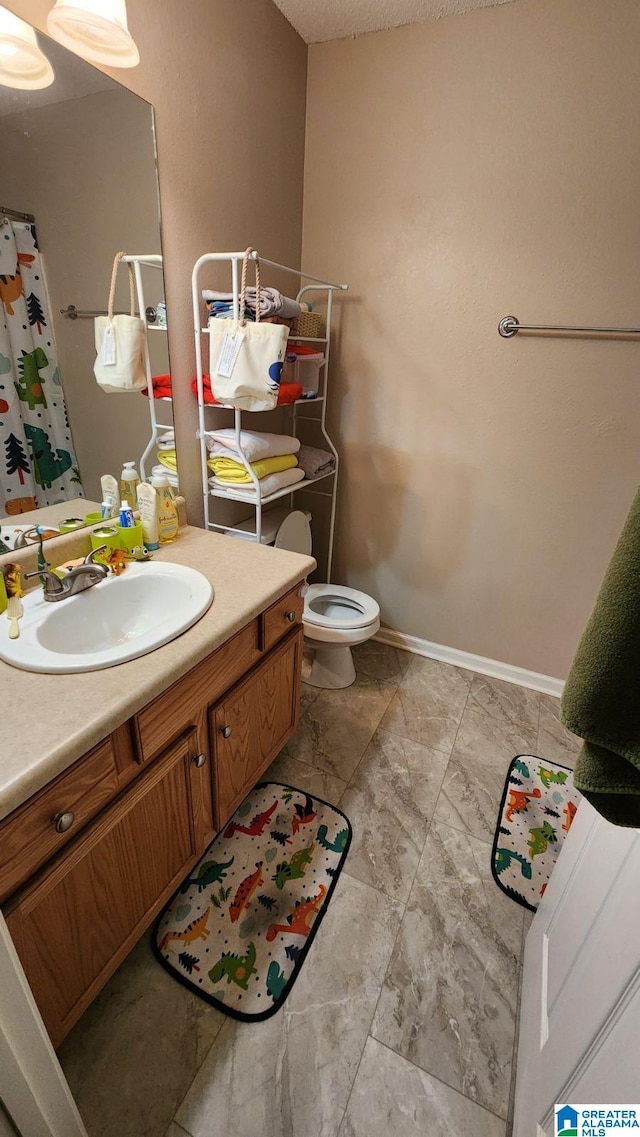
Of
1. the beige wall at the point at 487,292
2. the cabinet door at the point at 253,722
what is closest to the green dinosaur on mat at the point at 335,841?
the cabinet door at the point at 253,722

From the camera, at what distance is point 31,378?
1.05 meters

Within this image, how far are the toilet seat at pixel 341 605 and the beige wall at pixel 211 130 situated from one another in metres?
0.64

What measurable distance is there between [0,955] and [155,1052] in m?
0.68

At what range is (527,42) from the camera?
56.9 inches

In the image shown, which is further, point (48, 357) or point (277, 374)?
point (277, 374)

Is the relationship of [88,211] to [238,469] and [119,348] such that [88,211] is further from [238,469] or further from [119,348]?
[238,469]

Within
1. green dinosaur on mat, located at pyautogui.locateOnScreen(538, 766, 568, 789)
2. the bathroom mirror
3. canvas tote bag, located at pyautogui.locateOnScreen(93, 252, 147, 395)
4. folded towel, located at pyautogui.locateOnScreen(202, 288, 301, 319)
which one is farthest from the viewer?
green dinosaur on mat, located at pyautogui.locateOnScreen(538, 766, 568, 789)

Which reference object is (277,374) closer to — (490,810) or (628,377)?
(628,377)

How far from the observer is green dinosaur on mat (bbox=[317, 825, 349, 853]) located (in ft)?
4.49

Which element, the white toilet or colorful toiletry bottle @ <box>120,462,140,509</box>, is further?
the white toilet

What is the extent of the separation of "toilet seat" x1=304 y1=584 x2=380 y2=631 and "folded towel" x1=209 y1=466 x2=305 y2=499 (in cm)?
52

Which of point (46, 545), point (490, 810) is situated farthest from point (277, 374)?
point (490, 810)

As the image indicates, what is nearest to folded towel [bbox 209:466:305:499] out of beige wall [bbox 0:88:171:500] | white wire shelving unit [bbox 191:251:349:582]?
white wire shelving unit [bbox 191:251:349:582]

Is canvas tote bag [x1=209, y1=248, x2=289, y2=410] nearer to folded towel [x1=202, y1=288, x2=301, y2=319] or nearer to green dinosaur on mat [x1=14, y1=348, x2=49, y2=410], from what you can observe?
folded towel [x1=202, y1=288, x2=301, y2=319]
